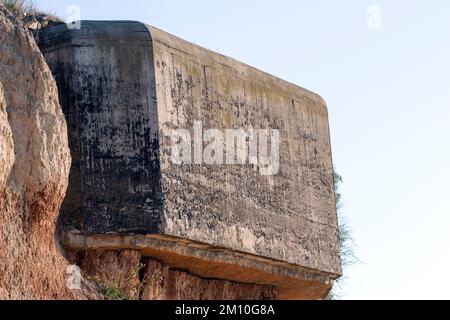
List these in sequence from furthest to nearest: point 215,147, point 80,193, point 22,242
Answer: point 215,147 < point 80,193 < point 22,242

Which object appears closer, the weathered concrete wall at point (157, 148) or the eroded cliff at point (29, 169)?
the eroded cliff at point (29, 169)

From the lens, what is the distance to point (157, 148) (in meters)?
10.9

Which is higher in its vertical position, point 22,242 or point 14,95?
point 14,95

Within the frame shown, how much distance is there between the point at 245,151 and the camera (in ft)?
39.5

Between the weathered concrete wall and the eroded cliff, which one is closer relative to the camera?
the eroded cliff

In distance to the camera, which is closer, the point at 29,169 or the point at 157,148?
the point at 29,169

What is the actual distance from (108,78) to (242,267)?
2.26 meters

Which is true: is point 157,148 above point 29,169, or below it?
above

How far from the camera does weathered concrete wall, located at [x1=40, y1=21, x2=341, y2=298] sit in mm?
10742

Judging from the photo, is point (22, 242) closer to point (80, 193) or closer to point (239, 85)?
point (80, 193)

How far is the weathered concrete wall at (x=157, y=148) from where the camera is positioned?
10.7 metres
